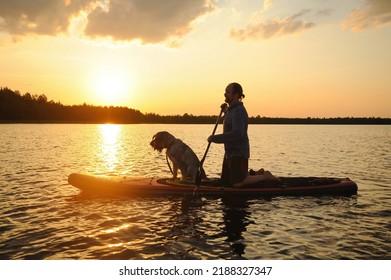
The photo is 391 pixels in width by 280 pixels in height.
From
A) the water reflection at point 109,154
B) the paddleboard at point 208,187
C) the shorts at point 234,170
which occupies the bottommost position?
the water reflection at point 109,154

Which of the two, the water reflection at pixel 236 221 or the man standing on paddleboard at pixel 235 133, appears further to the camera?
the man standing on paddleboard at pixel 235 133

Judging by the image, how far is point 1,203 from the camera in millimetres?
11289

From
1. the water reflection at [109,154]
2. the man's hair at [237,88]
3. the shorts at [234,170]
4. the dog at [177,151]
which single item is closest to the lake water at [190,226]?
the shorts at [234,170]

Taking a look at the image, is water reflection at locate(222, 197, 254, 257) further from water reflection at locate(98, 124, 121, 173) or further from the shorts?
water reflection at locate(98, 124, 121, 173)

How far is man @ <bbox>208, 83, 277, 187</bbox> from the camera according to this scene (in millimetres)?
9938

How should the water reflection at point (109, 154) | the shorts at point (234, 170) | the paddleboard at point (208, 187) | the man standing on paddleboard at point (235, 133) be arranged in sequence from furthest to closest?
the water reflection at point (109, 154)
the paddleboard at point (208, 187)
the shorts at point (234, 170)
the man standing on paddleboard at point (235, 133)

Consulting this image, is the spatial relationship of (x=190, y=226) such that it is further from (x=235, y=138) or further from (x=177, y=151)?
(x=177, y=151)

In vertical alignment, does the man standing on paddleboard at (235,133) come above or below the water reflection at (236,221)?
above

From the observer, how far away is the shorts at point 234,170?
10.5m

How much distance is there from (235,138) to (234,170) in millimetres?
1290

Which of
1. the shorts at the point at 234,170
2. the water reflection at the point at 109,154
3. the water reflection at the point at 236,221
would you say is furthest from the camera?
the water reflection at the point at 109,154

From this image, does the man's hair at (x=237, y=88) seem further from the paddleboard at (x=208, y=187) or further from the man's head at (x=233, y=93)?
the paddleboard at (x=208, y=187)

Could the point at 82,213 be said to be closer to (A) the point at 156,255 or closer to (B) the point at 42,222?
(B) the point at 42,222
